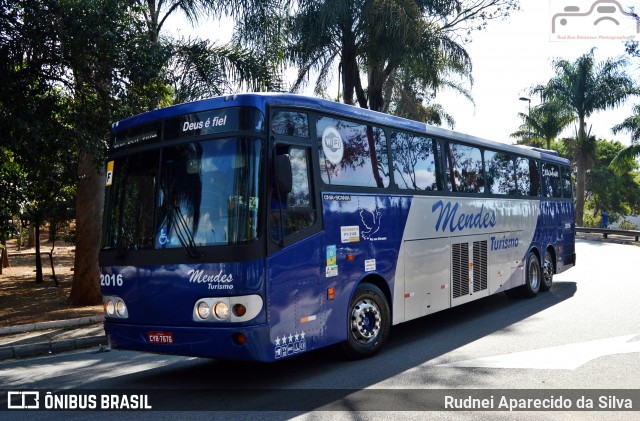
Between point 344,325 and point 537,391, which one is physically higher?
point 344,325

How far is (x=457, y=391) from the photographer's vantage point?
20.4 ft

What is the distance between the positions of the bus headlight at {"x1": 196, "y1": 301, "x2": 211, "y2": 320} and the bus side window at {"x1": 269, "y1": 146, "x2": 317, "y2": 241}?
95 cm

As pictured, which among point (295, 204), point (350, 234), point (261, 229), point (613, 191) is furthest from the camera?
point (613, 191)

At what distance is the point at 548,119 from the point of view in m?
42.5

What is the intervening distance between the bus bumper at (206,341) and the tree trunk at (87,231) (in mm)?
8361

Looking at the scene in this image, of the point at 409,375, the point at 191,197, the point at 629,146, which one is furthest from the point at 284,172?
the point at 629,146

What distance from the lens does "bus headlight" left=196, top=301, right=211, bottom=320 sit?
6203 millimetres

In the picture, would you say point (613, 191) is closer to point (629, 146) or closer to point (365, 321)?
point (629, 146)

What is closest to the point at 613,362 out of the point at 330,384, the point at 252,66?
the point at 330,384

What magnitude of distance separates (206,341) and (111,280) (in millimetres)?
1465

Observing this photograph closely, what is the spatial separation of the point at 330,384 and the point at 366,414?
1.14 meters

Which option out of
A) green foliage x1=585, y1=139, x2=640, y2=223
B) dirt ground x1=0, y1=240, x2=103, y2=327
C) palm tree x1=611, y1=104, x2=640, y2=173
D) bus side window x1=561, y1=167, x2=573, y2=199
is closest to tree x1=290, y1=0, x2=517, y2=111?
bus side window x1=561, y1=167, x2=573, y2=199

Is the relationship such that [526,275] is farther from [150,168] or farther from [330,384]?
[150,168]

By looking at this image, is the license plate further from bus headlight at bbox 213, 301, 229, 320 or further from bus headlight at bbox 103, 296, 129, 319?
bus headlight at bbox 213, 301, 229, 320
